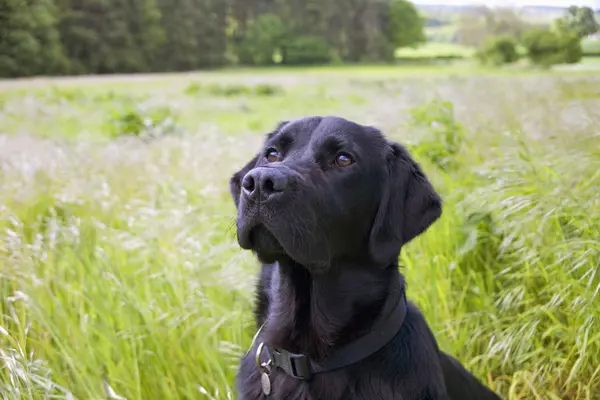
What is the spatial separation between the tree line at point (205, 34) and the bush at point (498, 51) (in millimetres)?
516

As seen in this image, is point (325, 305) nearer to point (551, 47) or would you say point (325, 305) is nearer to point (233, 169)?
point (233, 169)

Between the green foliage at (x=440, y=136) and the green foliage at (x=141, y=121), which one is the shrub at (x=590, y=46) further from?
the green foliage at (x=141, y=121)

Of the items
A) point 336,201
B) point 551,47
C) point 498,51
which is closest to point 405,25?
Result: point 498,51

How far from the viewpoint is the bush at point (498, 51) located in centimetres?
400

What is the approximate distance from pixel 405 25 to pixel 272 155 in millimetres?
2858

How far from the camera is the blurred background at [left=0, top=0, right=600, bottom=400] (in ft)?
7.55

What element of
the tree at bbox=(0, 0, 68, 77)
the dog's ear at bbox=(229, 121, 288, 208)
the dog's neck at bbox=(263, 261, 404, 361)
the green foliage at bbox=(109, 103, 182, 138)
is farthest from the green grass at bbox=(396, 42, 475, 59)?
the dog's neck at bbox=(263, 261, 404, 361)

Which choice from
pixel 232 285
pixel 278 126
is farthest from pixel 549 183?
pixel 232 285

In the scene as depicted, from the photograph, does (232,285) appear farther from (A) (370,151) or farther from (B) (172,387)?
(A) (370,151)

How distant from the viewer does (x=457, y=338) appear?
2566 millimetres

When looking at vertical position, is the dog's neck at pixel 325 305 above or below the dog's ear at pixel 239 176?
below

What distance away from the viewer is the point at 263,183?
150 cm

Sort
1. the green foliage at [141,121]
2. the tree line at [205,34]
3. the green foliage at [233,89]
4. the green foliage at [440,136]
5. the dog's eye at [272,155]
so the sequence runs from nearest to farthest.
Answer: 1. the dog's eye at [272,155]
2. the green foliage at [440,136]
3. the tree line at [205,34]
4. the green foliage at [141,121]
5. the green foliage at [233,89]

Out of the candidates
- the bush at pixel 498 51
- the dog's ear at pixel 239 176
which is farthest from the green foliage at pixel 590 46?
the dog's ear at pixel 239 176
